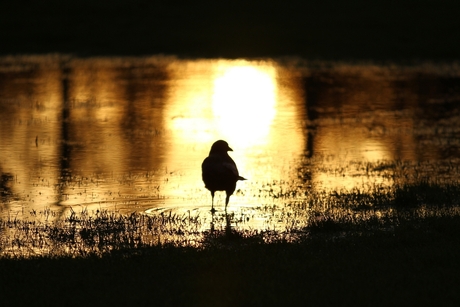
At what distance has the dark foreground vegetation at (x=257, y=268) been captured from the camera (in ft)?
27.3

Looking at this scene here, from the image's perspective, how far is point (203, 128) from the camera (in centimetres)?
2191

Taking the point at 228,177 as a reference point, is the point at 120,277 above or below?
below

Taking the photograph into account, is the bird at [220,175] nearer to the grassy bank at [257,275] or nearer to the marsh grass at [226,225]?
the marsh grass at [226,225]

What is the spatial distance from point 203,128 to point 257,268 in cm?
1276

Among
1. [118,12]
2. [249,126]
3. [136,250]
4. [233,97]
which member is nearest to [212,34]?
[118,12]

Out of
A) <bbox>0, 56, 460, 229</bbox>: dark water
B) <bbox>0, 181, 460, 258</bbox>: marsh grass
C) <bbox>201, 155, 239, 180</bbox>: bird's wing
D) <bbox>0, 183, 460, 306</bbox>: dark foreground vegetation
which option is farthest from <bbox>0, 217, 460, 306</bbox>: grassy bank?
<bbox>201, 155, 239, 180</bbox>: bird's wing

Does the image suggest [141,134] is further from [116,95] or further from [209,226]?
[209,226]

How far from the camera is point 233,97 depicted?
94.1 feet

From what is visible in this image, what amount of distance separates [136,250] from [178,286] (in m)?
1.70

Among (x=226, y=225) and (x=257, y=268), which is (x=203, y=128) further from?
(x=257, y=268)

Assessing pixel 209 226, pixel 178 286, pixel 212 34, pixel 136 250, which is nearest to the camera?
pixel 178 286

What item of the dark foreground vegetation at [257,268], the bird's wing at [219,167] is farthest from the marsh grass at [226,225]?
the bird's wing at [219,167]

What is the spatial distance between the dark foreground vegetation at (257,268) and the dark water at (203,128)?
1720 mm

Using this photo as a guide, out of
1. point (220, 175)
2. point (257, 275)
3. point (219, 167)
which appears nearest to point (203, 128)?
point (219, 167)
